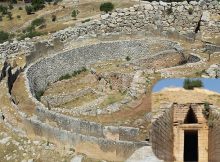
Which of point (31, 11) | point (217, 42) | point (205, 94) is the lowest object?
point (31, 11)

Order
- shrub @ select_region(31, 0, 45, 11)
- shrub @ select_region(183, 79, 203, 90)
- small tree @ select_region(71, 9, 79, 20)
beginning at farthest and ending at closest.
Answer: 1. shrub @ select_region(31, 0, 45, 11)
2. small tree @ select_region(71, 9, 79, 20)
3. shrub @ select_region(183, 79, 203, 90)

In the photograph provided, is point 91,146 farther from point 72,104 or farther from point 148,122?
point 72,104

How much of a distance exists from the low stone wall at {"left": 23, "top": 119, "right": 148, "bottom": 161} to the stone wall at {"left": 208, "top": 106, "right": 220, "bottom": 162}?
2.66 m

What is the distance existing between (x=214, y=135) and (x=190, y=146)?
1.17 meters

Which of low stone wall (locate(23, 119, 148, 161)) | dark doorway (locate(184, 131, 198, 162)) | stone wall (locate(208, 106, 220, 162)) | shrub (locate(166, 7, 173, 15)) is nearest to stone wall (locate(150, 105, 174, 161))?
low stone wall (locate(23, 119, 148, 161))

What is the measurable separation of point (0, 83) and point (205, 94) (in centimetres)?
1224

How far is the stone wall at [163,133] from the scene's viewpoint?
21484 mm

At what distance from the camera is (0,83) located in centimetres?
2991

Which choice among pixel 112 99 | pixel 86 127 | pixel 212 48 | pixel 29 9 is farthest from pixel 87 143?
pixel 29 9

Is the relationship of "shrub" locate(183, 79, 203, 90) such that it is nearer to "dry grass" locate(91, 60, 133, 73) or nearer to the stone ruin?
the stone ruin

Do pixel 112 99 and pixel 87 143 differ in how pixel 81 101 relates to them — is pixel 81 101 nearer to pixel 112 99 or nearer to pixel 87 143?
pixel 112 99

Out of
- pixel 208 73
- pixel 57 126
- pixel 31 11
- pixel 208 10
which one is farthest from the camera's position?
pixel 31 11

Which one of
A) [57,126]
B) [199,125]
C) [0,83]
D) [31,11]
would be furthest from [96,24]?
[31,11]

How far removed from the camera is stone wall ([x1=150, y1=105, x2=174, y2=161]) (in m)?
21.5
